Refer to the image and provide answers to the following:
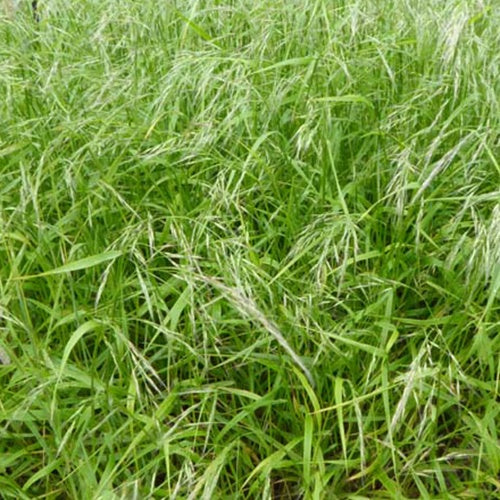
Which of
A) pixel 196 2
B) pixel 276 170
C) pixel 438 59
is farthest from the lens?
pixel 196 2

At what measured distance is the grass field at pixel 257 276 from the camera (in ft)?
6.08

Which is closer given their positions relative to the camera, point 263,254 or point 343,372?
point 343,372

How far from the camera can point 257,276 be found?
5.95ft

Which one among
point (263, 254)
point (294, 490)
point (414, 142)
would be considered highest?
point (414, 142)

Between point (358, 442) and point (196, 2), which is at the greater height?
point (196, 2)

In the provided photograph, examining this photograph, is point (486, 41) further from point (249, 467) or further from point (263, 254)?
point (249, 467)

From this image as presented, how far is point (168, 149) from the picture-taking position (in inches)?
85.0

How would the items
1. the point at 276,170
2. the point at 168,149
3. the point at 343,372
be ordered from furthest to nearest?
1. the point at 276,170
2. the point at 168,149
3. the point at 343,372

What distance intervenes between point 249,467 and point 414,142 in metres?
0.79

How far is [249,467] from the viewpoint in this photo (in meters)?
1.90

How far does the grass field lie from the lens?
6.08 ft

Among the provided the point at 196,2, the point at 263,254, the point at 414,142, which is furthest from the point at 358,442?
the point at 196,2

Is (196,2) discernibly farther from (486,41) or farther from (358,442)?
(358,442)

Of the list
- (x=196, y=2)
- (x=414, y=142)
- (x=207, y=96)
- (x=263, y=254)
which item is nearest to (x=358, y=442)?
(x=263, y=254)
